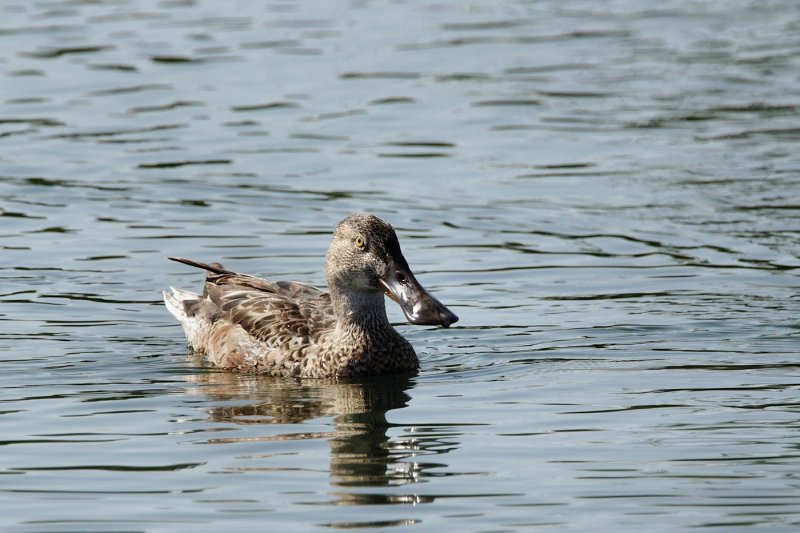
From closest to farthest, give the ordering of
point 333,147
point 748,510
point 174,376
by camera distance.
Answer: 1. point 748,510
2. point 174,376
3. point 333,147

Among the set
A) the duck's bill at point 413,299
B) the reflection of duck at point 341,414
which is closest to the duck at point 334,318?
the duck's bill at point 413,299

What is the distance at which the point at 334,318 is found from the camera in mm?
12016

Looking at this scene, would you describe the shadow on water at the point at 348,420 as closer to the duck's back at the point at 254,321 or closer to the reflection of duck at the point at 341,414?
the reflection of duck at the point at 341,414

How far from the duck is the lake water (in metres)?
0.21

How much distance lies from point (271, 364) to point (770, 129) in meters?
9.01

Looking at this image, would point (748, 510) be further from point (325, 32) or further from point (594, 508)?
point (325, 32)

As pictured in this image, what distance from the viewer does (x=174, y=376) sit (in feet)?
38.2

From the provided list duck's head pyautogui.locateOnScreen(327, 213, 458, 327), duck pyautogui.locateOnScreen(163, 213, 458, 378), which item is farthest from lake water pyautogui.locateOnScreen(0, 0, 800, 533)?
duck's head pyautogui.locateOnScreen(327, 213, 458, 327)

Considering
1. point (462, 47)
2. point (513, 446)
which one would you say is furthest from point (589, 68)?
point (513, 446)

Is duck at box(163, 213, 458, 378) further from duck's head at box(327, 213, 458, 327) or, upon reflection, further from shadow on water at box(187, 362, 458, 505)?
shadow on water at box(187, 362, 458, 505)

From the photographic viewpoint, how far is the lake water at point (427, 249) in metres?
8.79

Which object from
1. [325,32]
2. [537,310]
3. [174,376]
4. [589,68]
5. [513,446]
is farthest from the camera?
[325,32]

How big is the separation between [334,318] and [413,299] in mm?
1095

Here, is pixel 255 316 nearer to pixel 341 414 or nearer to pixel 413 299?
pixel 413 299
